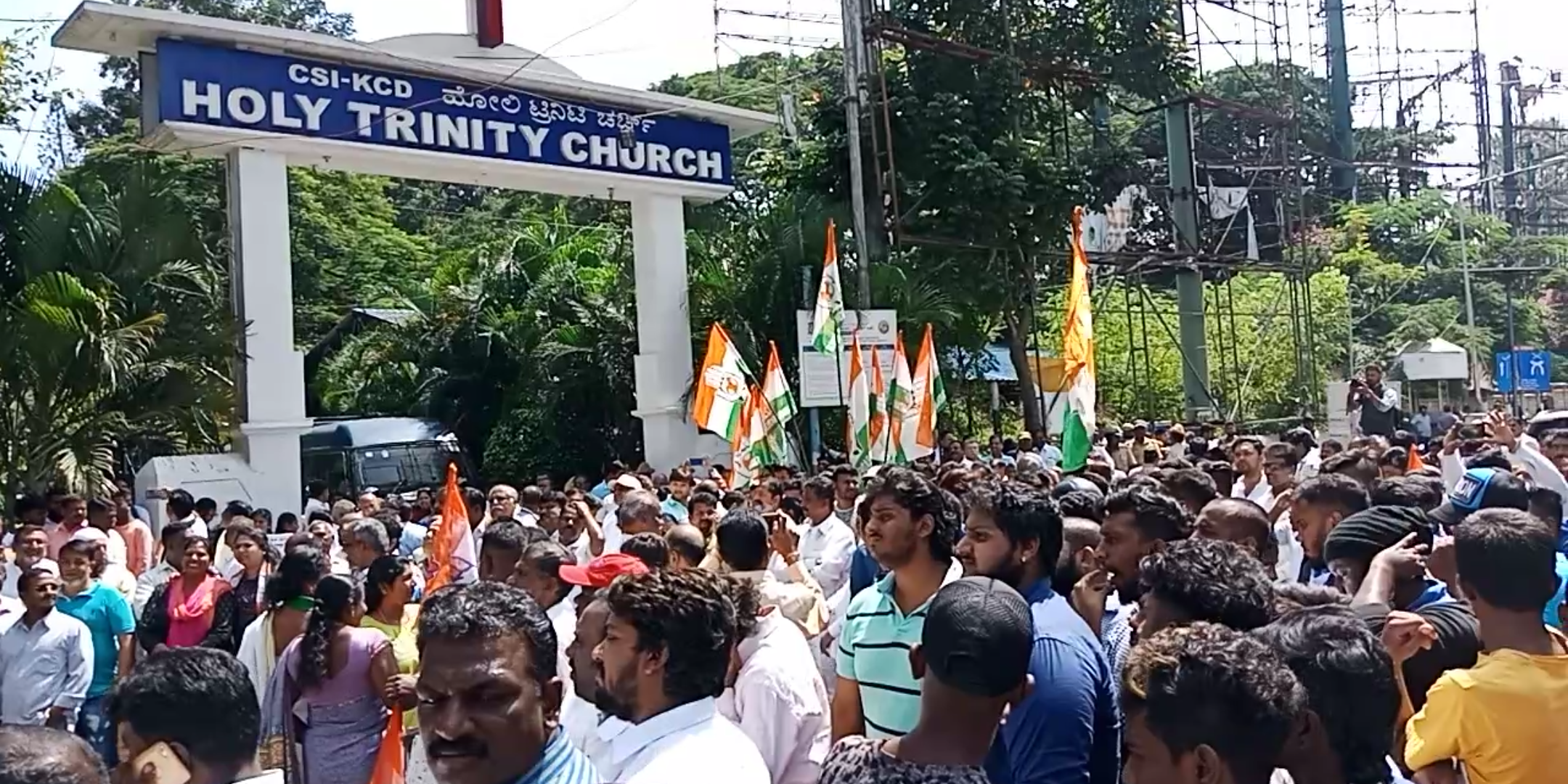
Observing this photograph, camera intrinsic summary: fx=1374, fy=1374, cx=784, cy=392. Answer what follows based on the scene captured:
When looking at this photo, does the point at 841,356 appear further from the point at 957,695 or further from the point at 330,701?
the point at 957,695

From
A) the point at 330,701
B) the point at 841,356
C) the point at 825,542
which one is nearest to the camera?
the point at 330,701

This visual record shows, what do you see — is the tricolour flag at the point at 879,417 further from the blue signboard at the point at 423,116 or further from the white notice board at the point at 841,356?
the blue signboard at the point at 423,116

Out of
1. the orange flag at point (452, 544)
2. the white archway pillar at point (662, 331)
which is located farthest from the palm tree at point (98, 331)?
the white archway pillar at point (662, 331)

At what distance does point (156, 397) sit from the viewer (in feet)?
41.0

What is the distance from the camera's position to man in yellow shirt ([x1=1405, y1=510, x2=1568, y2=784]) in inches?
116

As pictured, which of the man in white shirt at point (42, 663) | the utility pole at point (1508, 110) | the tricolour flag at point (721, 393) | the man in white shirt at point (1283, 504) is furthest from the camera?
the utility pole at point (1508, 110)

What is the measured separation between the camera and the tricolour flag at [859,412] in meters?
13.3

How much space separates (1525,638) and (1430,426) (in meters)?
14.5

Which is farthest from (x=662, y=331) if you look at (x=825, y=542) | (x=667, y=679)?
(x=667, y=679)

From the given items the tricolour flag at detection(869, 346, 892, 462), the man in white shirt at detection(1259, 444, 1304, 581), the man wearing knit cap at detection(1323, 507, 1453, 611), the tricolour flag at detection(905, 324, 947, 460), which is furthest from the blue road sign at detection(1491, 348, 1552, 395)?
the man wearing knit cap at detection(1323, 507, 1453, 611)

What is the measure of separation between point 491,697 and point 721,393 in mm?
9994

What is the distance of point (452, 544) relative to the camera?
323 inches

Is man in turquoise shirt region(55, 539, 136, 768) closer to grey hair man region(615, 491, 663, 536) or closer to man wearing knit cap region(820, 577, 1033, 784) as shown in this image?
grey hair man region(615, 491, 663, 536)

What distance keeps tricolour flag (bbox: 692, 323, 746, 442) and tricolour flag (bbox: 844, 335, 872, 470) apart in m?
1.35
